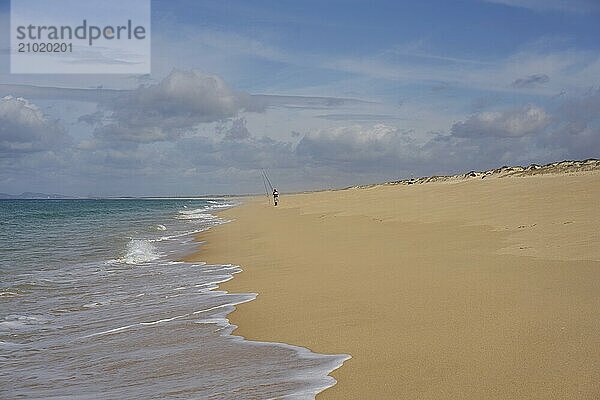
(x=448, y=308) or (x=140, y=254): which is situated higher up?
(x=448, y=308)

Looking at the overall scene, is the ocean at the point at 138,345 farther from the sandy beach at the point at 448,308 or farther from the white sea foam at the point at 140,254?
the white sea foam at the point at 140,254

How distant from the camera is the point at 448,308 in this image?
653cm

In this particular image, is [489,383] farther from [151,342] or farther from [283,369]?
[151,342]

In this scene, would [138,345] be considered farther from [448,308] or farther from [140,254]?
[140,254]

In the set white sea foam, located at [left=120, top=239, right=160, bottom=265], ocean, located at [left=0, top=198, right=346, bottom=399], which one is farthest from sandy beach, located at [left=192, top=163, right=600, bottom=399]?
white sea foam, located at [left=120, top=239, right=160, bottom=265]

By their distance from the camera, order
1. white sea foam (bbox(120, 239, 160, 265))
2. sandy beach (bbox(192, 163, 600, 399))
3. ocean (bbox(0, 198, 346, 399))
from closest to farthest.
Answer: sandy beach (bbox(192, 163, 600, 399)) < ocean (bbox(0, 198, 346, 399)) < white sea foam (bbox(120, 239, 160, 265))

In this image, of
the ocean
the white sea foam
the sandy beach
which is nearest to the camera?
the sandy beach

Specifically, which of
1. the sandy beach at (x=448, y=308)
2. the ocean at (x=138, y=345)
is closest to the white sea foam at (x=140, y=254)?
the ocean at (x=138, y=345)

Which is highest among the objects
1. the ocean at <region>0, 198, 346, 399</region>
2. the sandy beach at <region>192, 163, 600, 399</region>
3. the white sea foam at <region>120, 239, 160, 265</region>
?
the sandy beach at <region>192, 163, 600, 399</region>

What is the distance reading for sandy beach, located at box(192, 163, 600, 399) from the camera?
170 inches

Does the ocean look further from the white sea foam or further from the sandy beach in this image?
the white sea foam

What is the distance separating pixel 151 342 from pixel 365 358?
2701 mm

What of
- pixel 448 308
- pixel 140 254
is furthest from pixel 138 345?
pixel 140 254

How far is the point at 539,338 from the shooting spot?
5.07 meters
